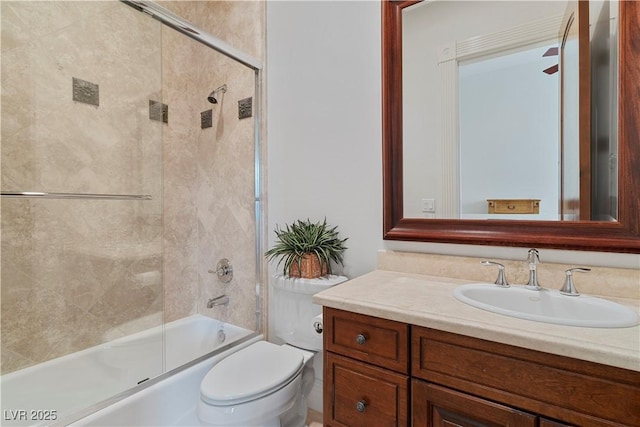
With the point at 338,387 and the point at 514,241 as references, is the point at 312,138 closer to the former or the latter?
the point at 514,241

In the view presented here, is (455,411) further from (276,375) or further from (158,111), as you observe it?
(158,111)

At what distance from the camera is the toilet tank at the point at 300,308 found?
139 cm

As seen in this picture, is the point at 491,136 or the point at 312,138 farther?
the point at 312,138

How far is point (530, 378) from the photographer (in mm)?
686

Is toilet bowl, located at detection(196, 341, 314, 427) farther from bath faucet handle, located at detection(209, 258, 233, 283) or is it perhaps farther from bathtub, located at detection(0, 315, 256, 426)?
bath faucet handle, located at detection(209, 258, 233, 283)

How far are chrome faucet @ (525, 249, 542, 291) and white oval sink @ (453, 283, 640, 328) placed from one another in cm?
2

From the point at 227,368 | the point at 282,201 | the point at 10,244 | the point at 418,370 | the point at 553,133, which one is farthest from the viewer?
the point at 282,201

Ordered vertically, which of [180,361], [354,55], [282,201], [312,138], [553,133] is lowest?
[180,361]

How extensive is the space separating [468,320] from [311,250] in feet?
2.69

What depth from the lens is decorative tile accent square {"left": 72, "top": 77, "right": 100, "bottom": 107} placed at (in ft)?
5.41

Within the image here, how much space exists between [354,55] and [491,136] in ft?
2.44

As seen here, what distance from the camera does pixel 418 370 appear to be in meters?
0.83

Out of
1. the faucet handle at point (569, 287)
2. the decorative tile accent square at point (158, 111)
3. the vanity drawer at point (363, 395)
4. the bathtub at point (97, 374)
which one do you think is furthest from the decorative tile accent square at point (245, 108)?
the faucet handle at point (569, 287)

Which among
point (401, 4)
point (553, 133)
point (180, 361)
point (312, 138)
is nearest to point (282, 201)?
point (312, 138)
